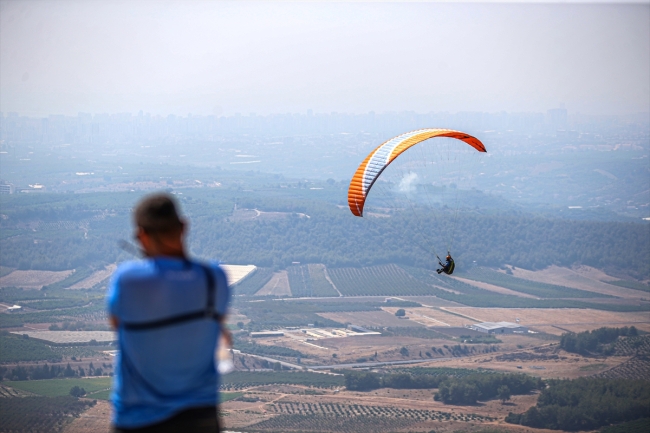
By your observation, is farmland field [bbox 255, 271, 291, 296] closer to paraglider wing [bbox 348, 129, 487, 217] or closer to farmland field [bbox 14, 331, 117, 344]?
farmland field [bbox 14, 331, 117, 344]

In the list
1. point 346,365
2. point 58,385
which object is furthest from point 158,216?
point 346,365

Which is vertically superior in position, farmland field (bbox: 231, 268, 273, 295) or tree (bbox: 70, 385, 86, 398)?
farmland field (bbox: 231, 268, 273, 295)

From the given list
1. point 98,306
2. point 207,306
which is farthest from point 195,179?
point 207,306

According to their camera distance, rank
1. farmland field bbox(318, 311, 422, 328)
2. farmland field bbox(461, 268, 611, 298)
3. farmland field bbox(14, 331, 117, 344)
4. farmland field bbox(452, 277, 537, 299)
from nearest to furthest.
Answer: farmland field bbox(14, 331, 117, 344), farmland field bbox(318, 311, 422, 328), farmland field bbox(452, 277, 537, 299), farmland field bbox(461, 268, 611, 298)

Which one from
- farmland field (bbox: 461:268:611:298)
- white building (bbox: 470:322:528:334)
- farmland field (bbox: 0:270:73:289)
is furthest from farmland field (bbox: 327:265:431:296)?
farmland field (bbox: 0:270:73:289)

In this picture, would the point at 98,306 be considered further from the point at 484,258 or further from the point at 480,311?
the point at 484,258

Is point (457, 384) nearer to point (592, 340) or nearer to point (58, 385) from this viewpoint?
point (592, 340)

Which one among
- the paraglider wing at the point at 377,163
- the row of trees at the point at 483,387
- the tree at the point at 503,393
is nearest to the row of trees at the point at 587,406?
the row of trees at the point at 483,387
